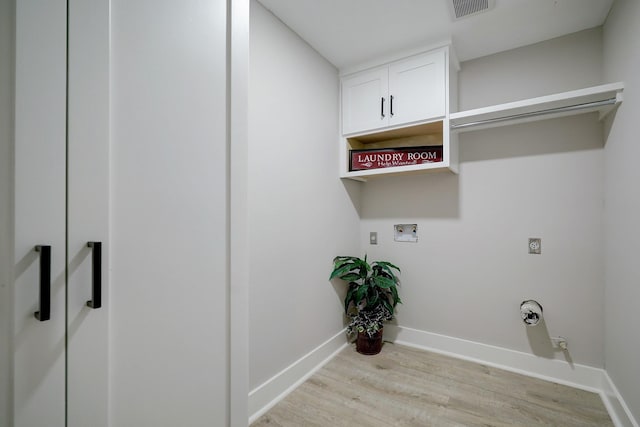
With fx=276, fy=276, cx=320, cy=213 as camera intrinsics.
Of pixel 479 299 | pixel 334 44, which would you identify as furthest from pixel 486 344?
pixel 334 44

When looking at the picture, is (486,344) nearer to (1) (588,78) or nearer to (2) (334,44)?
(1) (588,78)

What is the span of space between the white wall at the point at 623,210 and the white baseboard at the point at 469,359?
14cm

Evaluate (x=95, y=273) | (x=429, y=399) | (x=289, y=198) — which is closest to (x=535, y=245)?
(x=429, y=399)

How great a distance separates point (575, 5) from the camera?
5.88 feet

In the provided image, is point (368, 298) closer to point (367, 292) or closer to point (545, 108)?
point (367, 292)

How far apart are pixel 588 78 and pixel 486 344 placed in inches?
86.3

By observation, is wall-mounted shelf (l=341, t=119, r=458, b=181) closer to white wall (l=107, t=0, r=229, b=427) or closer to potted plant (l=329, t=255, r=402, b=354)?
potted plant (l=329, t=255, r=402, b=354)

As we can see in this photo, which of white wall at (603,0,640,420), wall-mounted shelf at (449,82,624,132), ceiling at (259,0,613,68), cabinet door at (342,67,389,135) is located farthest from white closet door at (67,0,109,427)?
white wall at (603,0,640,420)

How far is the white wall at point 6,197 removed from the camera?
1.92 feet

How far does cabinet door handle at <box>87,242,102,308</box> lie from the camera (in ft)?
2.28

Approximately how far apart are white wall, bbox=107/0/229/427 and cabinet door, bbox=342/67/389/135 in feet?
5.33

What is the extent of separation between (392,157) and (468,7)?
110 cm

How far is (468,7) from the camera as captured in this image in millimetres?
1800

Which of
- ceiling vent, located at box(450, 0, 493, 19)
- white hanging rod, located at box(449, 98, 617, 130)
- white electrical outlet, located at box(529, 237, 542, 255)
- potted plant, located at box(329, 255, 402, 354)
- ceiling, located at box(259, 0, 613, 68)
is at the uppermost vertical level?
ceiling, located at box(259, 0, 613, 68)
